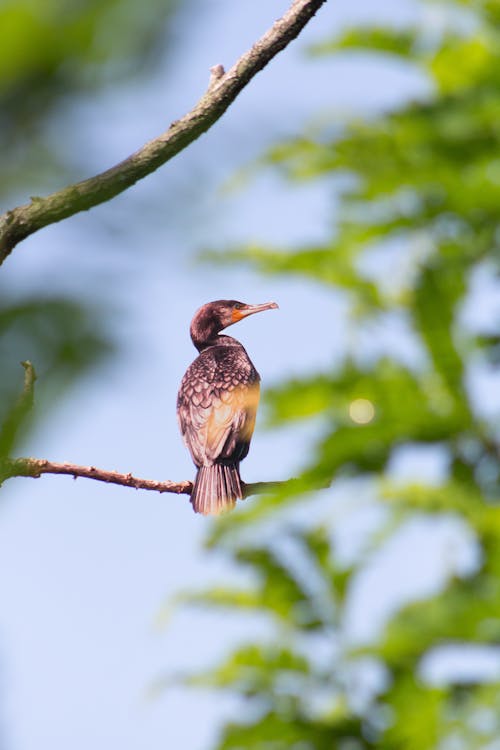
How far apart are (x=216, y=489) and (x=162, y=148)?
63.6 inches

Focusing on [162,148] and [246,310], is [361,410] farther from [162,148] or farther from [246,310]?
[162,148]

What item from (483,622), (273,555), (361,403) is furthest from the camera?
(361,403)

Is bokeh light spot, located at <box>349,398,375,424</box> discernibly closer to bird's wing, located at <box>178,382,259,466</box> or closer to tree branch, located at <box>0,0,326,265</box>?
bird's wing, located at <box>178,382,259,466</box>

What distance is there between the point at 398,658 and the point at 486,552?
4.08 ft

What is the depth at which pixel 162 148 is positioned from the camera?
105 cm

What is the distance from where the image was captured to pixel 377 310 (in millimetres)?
7215

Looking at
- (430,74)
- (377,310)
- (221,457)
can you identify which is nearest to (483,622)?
(377,310)

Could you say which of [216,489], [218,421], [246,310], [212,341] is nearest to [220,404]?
[218,421]

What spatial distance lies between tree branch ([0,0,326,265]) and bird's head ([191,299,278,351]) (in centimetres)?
117

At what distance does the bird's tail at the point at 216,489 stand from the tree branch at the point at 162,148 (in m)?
1.02

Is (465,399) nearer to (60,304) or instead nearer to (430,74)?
(430,74)

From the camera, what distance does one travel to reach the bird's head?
291cm

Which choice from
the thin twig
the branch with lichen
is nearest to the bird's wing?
the branch with lichen

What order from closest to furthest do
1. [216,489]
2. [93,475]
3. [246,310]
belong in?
[93,475] → [216,489] → [246,310]
